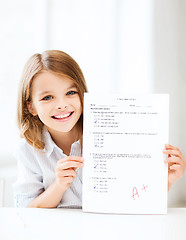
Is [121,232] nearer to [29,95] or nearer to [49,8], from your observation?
[29,95]

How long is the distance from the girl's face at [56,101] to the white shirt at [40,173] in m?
0.07

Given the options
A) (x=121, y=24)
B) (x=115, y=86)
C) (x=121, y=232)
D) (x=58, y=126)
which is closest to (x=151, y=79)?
(x=115, y=86)

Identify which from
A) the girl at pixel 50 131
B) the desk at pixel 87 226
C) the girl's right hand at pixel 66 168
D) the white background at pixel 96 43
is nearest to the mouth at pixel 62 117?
the girl at pixel 50 131

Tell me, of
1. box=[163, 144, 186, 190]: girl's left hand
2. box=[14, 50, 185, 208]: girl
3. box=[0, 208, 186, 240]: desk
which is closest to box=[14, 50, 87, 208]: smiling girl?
box=[14, 50, 185, 208]: girl

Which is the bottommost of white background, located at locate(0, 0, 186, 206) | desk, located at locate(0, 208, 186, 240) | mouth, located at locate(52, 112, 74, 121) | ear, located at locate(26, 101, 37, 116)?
desk, located at locate(0, 208, 186, 240)

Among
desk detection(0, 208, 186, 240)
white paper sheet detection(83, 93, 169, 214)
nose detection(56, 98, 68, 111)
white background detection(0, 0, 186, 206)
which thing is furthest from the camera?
white background detection(0, 0, 186, 206)

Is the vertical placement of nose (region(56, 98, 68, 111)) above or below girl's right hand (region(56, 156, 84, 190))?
above

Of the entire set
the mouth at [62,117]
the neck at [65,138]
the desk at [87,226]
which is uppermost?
the mouth at [62,117]

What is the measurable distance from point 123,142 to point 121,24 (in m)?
0.69

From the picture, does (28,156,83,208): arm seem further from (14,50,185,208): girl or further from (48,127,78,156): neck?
(48,127,78,156): neck

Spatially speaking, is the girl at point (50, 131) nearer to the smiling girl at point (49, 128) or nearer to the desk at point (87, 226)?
the smiling girl at point (49, 128)

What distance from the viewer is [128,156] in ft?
2.42

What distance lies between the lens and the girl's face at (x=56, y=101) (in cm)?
84

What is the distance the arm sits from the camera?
2.51 feet
